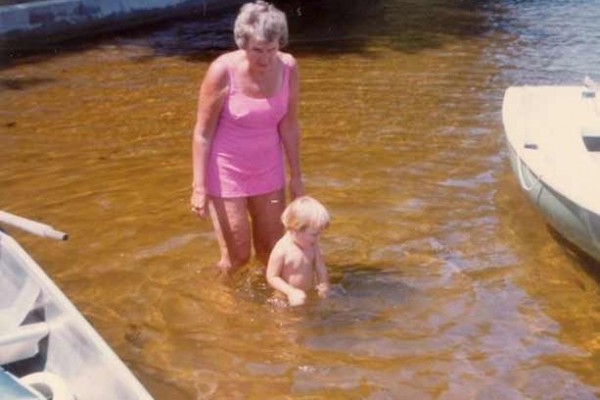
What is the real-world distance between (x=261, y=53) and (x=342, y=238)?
2464 mm

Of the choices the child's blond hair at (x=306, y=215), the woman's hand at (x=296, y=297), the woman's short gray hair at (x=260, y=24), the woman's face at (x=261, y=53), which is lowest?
the woman's hand at (x=296, y=297)

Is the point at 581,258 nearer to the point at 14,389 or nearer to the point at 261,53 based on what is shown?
the point at 261,53

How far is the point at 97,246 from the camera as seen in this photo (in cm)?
711

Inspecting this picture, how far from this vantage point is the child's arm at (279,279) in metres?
5.59

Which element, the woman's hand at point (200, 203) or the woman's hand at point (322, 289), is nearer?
the woman's hand at point (200, 203)

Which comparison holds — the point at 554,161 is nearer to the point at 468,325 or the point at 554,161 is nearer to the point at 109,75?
the point at 468,325

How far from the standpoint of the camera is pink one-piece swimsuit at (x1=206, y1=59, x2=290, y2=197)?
5.36 meters

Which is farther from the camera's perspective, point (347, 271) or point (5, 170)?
point (5, 170)

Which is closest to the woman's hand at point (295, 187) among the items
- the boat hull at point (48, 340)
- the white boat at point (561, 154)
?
the boat hull at point (48, 340)

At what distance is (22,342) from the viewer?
5.01 m

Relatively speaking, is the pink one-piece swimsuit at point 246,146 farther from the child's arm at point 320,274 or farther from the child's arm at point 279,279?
the child's arm at point 320,274

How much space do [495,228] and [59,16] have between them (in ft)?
29.5

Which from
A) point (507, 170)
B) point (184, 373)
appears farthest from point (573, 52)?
point (184, 373)

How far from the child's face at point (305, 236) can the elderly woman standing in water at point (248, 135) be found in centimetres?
29
